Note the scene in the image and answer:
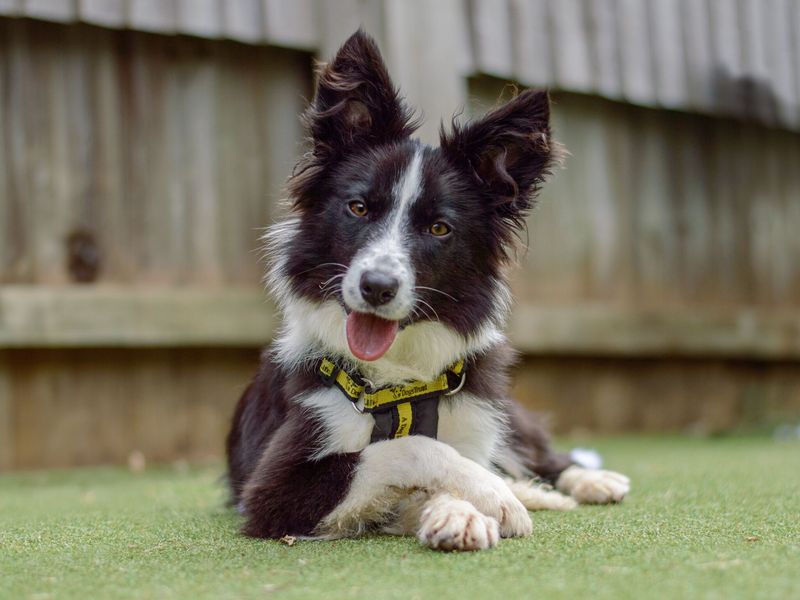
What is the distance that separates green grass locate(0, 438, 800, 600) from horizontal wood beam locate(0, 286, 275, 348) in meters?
1.34

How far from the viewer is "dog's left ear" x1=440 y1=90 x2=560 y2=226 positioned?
372 centimetres

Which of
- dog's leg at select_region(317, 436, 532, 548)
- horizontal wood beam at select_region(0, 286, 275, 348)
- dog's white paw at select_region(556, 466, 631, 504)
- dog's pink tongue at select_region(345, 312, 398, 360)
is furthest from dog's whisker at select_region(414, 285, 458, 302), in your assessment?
horizontal wood beam at select_region(0, 286, 275, 348)

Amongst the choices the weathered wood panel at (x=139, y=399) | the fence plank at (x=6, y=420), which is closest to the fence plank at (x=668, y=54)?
the weathered wood panel at (x=139, y=399)

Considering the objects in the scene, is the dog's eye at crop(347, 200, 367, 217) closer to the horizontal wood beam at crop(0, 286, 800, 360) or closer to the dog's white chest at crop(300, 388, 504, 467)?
the dog's white chest at crop(300, 388, 504, 467)

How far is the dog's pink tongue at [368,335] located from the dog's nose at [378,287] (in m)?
0.15

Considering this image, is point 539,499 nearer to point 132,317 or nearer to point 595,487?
point 595,487

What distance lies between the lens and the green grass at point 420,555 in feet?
7.96

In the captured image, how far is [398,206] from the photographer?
11.7ft

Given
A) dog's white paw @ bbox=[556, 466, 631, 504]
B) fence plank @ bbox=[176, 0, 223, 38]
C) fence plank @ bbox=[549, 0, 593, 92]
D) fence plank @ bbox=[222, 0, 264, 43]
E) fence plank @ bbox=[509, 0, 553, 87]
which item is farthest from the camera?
fence plank @ bbox=[549, 0, 593, 92]

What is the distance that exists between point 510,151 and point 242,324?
2907 millimetres

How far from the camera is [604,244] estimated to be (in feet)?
25.5

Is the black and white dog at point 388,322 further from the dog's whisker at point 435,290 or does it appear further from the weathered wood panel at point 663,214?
the weathered wood panel at point 663,214

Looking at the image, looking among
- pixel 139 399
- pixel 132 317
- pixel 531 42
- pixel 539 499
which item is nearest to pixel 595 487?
pixel 539 499

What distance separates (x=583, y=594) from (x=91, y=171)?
4782mm
